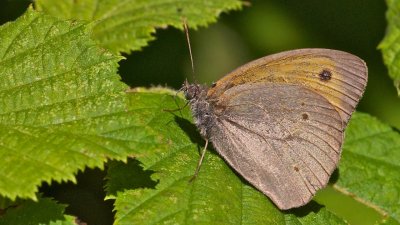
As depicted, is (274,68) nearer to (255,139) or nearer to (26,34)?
(255,139)

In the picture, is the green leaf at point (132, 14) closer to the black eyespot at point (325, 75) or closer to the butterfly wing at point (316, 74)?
the butterfly wing at point (316, 74)

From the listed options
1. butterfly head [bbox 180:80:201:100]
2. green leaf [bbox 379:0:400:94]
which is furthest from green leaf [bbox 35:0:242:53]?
green leaf [bbox 379:0:400:94]

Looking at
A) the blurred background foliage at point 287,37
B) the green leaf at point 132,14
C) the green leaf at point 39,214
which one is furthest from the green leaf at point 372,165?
the blurred background foliage at point 287,37

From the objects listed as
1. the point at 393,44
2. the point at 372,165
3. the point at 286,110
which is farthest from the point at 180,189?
the point at 393,44

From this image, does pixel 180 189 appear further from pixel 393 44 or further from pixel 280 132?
pixel 393 44

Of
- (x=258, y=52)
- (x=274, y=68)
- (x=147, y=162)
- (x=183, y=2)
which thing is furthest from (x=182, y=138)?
(x=258, y=52)

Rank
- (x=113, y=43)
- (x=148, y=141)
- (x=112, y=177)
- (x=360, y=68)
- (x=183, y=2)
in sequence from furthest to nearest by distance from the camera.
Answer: (x=183, y=2), (x=113, y=43), (x=360, y=68), (x=112, y=177), (x=148, y=141)
